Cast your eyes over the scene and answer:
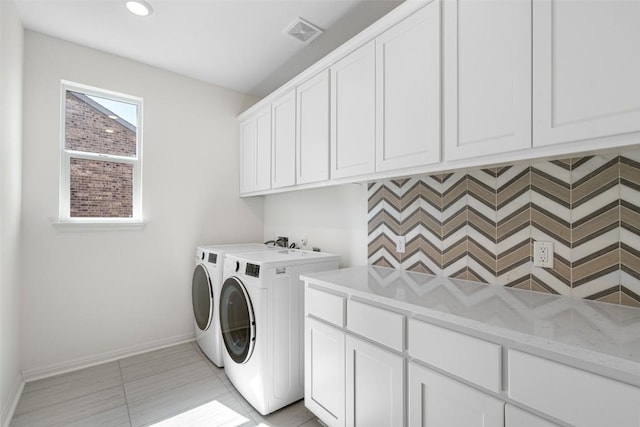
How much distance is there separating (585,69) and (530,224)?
0.72m

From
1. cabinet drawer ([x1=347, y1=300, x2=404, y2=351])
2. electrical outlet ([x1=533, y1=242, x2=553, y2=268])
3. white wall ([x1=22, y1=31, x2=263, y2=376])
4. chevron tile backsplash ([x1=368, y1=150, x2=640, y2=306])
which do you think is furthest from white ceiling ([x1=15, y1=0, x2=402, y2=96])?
cabinet drawer ([x1=347, y1=300, x2=404, y2=351])

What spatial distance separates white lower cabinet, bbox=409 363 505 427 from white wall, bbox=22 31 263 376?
256cm

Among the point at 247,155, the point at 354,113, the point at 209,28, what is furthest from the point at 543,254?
the point at 247,155

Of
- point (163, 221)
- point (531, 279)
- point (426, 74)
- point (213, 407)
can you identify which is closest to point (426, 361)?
point (531, 279)

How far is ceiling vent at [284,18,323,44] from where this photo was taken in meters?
2.19

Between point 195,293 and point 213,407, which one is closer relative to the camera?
point 213,407

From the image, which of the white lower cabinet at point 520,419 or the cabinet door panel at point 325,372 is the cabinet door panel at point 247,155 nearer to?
the cabinet door panel at point 325,372

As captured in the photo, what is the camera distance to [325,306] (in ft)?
5.73

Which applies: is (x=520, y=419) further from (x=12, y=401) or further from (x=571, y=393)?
(x=12, y=401)

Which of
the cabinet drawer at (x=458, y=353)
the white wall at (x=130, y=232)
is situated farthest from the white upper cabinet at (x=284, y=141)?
the cabinet drawer at (x=458, y=353)

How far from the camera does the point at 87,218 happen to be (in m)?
2.68

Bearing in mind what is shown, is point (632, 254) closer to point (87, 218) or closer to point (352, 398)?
point (352, 398)

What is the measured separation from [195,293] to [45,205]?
Answer: 1413 mm

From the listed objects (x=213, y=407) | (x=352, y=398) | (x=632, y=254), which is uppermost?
(x=632, y=254)
